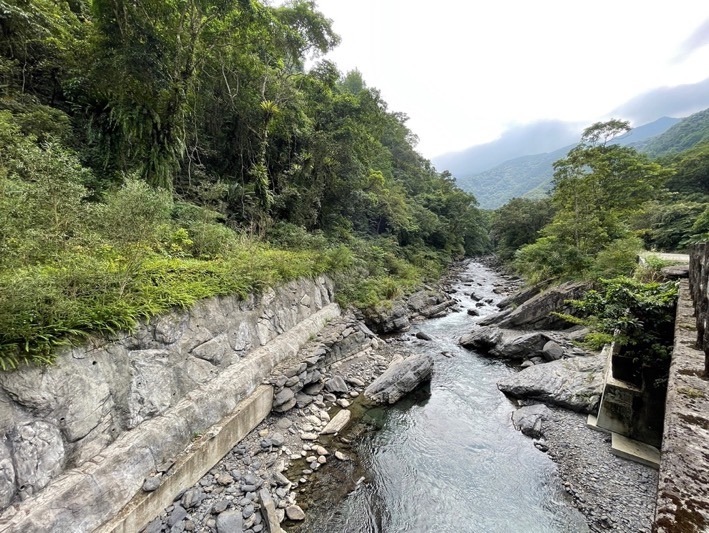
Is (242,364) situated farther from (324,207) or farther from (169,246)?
(324,207)

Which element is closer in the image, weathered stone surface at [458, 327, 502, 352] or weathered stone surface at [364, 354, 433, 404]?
weathered stone surface at [364, 354, 433, 404]

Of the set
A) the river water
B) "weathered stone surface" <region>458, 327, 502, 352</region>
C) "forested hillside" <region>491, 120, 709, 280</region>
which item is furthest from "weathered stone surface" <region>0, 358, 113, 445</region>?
"forested hillside" <region>491, 120, 709, 280</region>

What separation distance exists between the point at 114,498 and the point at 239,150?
1445cm

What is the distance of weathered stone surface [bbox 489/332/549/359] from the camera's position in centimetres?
1006

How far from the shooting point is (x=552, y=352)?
31.0 ft

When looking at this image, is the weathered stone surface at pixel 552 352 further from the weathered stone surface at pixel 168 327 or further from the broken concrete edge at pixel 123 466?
the weathered stone surface at pixel 168 327

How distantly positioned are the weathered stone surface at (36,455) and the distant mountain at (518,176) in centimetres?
13543

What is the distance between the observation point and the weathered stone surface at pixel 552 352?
938 cm

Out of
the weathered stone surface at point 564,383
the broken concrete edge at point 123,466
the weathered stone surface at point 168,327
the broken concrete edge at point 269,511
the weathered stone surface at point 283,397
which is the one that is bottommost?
the weathered stone surface at point 564,383

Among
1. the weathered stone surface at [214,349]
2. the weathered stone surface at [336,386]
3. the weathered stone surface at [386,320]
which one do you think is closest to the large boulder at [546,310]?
the weathered stone surface at [386,320]

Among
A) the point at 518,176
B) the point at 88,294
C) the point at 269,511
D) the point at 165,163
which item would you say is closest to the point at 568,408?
the point at 269,511

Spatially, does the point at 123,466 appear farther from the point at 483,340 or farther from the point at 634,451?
the point at 483,340

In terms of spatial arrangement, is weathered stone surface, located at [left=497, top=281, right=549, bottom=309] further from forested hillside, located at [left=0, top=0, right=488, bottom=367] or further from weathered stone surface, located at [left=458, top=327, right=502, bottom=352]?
forested hillside, located at [left=0, top=0, right=488, bottom=367]

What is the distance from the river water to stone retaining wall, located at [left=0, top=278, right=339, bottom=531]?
9.45 ft
